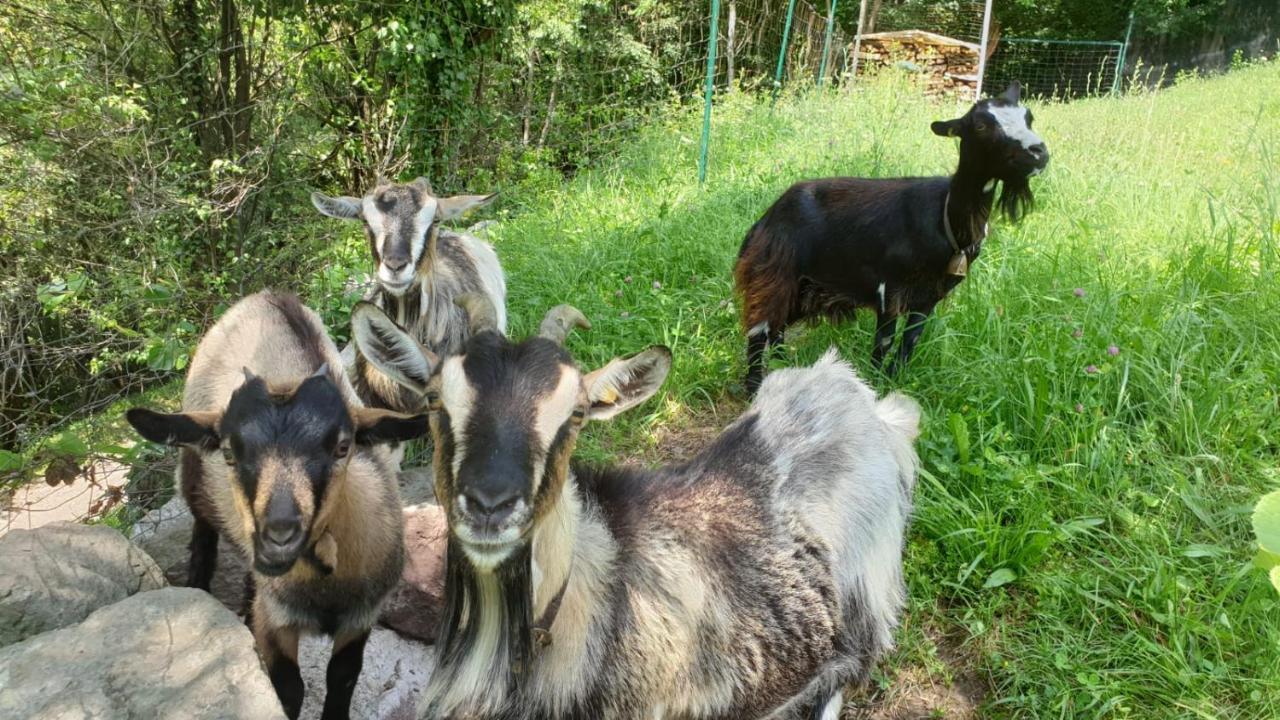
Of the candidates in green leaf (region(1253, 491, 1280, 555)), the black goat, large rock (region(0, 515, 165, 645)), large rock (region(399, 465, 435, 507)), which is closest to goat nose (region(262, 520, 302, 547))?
large rock (region(0, 515, 165, 645))

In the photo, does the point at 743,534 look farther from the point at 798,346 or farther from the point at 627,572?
the point at 798,346

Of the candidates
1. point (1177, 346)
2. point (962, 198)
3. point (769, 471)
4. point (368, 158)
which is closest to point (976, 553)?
point (769, 471)

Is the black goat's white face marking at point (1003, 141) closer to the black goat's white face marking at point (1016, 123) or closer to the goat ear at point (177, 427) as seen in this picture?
the black goat's white face marking at point (1016, 123)

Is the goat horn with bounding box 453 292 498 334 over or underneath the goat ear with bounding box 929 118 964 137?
underneath

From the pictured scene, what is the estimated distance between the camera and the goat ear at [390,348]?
236 cm

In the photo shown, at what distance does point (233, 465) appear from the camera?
9.01 ft

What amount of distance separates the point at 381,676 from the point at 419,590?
0.42m

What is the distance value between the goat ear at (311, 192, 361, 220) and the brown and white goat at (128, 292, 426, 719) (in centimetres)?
143

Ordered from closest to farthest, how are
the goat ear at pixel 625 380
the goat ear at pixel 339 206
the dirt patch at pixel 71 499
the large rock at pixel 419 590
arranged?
1. the goat ear at pixel 625 380
2. the large rock at pixel 419 590
3. the dirt patch at pixel 71 499
4. the goat ear at pixel 339 206

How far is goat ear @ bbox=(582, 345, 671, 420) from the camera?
235cm

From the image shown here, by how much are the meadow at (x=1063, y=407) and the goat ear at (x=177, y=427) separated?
2180 mm

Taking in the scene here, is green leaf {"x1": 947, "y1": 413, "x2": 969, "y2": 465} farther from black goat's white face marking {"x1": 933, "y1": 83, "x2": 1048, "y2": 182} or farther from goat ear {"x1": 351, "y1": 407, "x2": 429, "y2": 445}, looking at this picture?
goat ear {"x1": 351, "y1": 407, "x2": 429, "y2": 445}

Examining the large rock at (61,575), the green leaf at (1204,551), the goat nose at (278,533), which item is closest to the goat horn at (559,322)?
the goat nose at (278,533)

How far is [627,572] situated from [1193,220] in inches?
191
